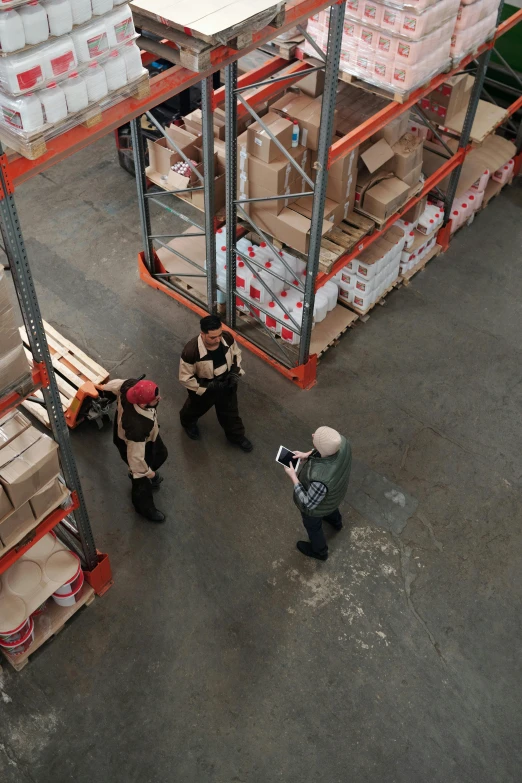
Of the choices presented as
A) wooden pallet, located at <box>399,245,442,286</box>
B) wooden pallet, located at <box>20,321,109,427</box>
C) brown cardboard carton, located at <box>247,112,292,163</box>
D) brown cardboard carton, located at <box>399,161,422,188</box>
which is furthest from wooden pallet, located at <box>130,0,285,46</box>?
wooden pallet, located at <box>399,245,442,286</box>

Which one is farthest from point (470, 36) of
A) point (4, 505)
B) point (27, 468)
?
point (4, 505)

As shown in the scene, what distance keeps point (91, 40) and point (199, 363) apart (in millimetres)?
3423

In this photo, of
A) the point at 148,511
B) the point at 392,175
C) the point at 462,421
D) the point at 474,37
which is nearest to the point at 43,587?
the point at 148,511

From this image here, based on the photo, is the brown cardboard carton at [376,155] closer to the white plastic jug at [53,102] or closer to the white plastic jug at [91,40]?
the white plastic jug at [91,40]

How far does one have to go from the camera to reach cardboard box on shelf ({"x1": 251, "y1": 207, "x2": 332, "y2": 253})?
7078mm

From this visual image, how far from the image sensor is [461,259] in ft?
33.0

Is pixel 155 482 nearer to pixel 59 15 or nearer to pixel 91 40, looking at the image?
pixel 91 40

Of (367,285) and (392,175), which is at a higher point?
(392,175)

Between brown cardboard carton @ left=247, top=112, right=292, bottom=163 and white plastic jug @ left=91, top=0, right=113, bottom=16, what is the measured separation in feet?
9.33

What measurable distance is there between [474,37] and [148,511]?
228 inches

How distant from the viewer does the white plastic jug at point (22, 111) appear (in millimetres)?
3764

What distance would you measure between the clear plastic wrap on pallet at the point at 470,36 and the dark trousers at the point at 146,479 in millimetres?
4844

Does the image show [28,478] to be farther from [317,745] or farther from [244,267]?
[244,267]

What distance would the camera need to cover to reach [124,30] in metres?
4.06
